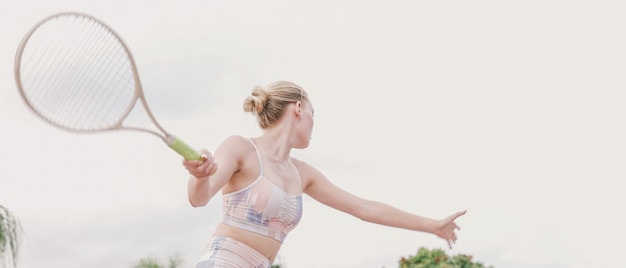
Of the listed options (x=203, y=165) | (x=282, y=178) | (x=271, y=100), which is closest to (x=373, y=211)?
(x=282, y=178)

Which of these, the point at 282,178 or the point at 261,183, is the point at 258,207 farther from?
the point at 282,178

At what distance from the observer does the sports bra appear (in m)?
5.62

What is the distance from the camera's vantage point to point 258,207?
5621mm

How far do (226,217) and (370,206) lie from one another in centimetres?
140

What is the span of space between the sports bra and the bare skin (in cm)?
4

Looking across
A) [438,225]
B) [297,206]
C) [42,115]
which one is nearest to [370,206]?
[438,225]

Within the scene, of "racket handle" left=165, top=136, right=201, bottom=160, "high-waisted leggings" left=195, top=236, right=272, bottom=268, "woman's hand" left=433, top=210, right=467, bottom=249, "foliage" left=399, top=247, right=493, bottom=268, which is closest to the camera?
"racket handle" left=165, top=136, right=201, bottom=160

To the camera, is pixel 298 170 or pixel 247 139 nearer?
pixel 247 139

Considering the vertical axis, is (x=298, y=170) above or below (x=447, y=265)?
below

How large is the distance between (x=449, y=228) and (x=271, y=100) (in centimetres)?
178

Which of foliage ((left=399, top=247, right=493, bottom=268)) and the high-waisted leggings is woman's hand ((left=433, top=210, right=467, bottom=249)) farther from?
foliage ((left=399, top=247, right=493, bottom=268))

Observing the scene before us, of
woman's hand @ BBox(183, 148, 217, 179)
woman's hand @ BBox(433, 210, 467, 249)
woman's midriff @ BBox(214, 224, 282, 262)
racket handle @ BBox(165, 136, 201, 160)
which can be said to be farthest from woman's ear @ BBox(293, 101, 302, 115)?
woman's hand @ BBox(433, 210, 467, 249)

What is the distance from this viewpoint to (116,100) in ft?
17.8

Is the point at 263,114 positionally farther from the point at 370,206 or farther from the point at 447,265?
the point at 447,265
